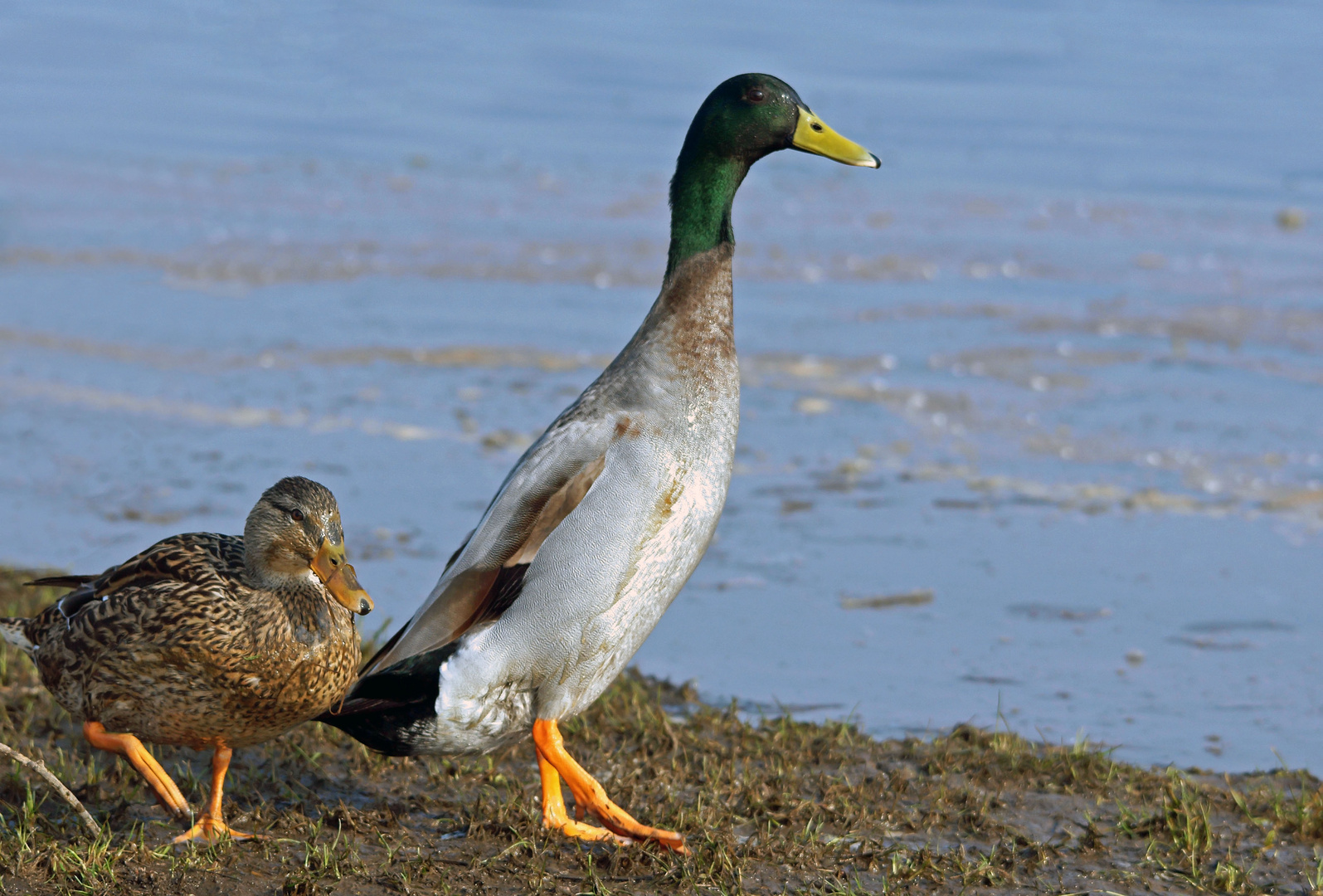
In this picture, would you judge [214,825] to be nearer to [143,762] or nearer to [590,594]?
[143,762]

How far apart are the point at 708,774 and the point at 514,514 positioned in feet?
3.12

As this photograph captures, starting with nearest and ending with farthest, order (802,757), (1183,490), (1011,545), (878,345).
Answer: (802,757)
(1011,545)
(1183,490)
(878,345)

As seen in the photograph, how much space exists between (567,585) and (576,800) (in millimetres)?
552

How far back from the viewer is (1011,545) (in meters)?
6.38

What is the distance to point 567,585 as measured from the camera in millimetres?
3639

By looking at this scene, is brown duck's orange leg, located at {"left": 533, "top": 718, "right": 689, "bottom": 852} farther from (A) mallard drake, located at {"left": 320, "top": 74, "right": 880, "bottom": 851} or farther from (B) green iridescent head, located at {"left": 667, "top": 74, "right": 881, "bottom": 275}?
(B) green iridescent head, located at {"left": 667, "top": 74, "right": 881, "bottom": 275}

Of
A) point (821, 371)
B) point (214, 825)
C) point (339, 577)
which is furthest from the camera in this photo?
point (821, 371)

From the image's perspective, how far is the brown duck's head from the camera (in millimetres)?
3455

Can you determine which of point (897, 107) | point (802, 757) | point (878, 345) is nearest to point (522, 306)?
point (878, 345)

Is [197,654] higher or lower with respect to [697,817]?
higher

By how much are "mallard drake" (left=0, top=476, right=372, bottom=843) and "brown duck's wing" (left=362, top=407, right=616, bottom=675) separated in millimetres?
175

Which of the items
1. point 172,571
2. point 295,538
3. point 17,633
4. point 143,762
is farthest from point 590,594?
point 17,633

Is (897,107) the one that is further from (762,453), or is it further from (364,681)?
(364,681)

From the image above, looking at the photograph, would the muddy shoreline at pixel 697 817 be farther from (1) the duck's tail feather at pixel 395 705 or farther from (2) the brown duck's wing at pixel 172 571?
(2) the brown duck's wing at pixel 172 571
